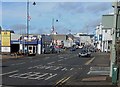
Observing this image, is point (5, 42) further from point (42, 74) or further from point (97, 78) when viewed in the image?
point (97, 78)

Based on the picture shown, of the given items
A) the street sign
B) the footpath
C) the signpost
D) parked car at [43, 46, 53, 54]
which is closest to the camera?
the footpath

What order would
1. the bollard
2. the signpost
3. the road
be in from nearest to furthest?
1. the bollard
2. the road
3. the signpost

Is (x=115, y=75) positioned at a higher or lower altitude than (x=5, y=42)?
lower

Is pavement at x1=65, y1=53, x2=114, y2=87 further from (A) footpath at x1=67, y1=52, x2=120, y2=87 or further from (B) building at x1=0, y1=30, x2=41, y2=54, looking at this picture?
(B) building at x1=0, y1=30, x2=41, y2=54

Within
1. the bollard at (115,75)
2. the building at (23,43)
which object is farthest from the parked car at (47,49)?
the bollard at (115,75)

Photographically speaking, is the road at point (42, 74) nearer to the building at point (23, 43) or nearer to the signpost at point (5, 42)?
the signpost at point (5, 42)

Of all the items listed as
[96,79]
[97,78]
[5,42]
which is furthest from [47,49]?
[96,79]

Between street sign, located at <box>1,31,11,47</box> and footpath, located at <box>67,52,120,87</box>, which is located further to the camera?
street sign, located at <box>1,31,11,47</box>

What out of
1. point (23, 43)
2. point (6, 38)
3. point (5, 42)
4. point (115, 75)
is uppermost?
point (6, 38)

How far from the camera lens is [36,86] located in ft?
63.2

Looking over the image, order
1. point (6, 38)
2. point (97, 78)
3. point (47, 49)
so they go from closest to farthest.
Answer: point (97, 78) → point (6, 38) → point (47, 49)

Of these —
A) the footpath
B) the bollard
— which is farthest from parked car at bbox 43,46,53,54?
the bollard

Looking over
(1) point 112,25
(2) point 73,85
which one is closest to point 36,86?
(2) point 73,85

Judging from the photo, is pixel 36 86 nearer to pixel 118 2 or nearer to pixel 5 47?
pixel 118 2
